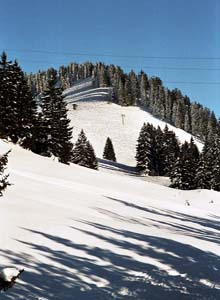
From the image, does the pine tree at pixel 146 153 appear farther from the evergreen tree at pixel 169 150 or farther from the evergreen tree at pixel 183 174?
the evergreen tree at pixel 183 174

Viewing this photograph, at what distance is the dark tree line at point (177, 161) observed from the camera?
78.6m

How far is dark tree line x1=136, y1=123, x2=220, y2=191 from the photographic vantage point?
78562 millimetres

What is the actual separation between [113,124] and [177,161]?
53.9m

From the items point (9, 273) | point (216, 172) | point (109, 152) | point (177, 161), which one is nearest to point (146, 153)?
point (109, 152)

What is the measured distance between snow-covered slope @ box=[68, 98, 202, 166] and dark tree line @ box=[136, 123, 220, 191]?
9978 millimetres

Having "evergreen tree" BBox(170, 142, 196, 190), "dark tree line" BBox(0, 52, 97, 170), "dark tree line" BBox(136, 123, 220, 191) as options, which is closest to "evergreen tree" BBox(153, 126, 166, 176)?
"dark tree line" BBox(136, 123, 220, 191)

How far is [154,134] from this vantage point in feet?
358

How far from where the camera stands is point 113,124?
13225cm

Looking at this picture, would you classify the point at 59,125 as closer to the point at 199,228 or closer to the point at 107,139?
the point at 199,228

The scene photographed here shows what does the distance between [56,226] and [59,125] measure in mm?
42492

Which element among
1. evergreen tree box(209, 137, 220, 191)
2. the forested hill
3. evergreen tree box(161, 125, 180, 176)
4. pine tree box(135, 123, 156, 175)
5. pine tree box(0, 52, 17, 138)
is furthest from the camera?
the forested hill

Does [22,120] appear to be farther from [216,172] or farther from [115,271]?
[216,172]

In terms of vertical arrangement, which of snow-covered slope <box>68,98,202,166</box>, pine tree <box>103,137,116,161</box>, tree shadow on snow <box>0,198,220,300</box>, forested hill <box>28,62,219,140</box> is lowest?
tree shadow on snow <box>0,198,220,300</box>

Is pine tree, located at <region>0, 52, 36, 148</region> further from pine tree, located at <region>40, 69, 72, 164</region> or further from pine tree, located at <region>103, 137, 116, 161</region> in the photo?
pine tree, located at <region>103, 137, 116, 161</region>
